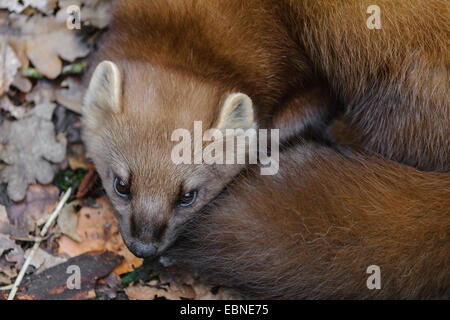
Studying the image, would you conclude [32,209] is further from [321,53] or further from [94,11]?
[321,53]

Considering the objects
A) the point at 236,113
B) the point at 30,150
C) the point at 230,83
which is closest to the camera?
the point at 236,113

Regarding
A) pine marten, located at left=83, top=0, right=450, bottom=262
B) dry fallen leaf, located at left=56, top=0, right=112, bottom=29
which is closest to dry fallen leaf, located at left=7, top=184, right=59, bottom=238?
pine marten, located at left=83, top=0, right=450, bottom=262

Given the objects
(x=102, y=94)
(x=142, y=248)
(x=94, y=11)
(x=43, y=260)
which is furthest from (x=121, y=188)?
(x=94, y=11)

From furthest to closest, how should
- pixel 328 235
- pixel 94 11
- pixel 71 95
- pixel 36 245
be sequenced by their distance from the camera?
1. pixel 94 11
2. pixel 71 95
3. pixel 36 245
4. pixel 328 235

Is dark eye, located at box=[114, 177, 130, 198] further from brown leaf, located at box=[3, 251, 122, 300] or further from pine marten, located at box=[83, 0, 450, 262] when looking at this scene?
brown leaf, located at box=[3, 251, 122, 300]

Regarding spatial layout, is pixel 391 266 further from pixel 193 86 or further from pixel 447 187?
pixel 193 86

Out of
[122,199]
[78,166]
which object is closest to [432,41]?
[122,199]
